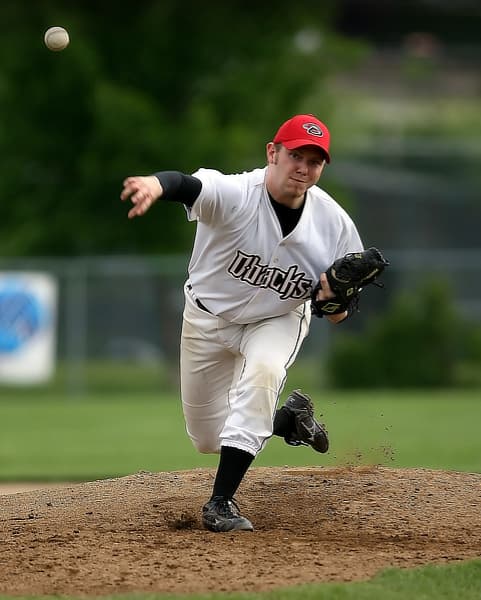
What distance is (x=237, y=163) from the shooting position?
19.6 meters

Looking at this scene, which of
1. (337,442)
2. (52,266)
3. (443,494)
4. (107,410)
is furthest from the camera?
(52,266)

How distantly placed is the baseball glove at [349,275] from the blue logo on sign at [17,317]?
40.7 ft

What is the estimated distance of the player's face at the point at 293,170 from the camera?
557cm

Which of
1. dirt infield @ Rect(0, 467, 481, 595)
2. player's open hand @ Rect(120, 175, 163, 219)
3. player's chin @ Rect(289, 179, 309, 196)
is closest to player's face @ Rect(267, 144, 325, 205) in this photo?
player's chin @ Rect(289, 179, 309, 196)

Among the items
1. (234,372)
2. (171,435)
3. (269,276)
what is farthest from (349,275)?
(171,435)

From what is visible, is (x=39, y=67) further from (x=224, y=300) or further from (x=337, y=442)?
(x=224, y=300)

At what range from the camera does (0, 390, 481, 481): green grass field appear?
9.98 metres

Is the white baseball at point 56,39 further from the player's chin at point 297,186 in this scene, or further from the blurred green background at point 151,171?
the blurred green background at point 151,171

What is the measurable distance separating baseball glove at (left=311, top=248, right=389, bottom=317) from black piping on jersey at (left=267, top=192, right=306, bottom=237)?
0.27m

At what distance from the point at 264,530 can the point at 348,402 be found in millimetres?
10697

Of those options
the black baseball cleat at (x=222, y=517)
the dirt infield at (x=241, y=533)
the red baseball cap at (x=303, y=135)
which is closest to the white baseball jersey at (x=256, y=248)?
the red baseball cap at (x=303, y=135)

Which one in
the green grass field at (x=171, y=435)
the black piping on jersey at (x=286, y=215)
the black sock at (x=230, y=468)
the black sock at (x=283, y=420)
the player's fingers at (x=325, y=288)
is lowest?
the green grass field at (x=171, y=435)

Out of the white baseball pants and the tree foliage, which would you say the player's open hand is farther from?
the tree foliage

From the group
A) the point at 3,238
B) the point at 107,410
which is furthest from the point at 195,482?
the point at 3,238
